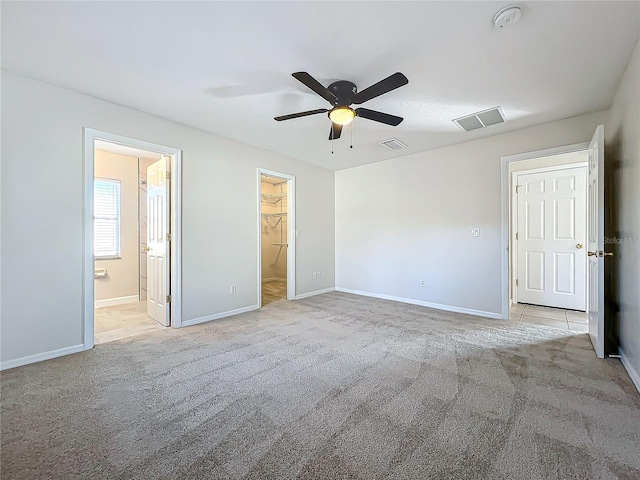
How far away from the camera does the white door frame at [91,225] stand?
110 inches

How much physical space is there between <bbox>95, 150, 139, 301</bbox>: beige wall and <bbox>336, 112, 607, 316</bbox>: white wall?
151 inches

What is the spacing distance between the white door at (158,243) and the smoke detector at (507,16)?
11.6 ft

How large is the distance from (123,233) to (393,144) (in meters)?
4.82

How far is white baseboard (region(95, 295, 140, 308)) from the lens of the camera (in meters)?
4.59

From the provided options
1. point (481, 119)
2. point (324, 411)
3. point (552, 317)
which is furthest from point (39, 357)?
point (552, 317)

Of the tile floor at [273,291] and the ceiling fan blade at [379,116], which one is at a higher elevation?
the ceiling fan blade at [379,116]

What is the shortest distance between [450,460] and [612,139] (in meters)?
3.46

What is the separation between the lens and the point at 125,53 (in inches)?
83.3

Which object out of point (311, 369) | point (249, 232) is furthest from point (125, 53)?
point (311, 369)

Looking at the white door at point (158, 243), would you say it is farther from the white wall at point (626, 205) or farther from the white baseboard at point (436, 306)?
the white wall at point (626, 205)

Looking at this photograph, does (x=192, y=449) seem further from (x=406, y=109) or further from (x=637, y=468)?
(x=406, y=109)

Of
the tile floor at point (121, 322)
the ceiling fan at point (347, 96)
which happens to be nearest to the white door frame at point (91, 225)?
the tile floor at point (121, 322)

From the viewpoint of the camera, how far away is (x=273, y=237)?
7.52 meters

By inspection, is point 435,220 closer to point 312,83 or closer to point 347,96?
point 347,96
